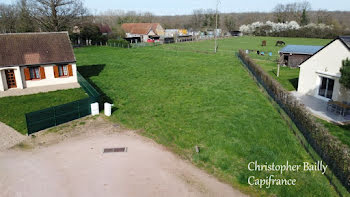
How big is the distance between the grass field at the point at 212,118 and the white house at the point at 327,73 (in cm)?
395

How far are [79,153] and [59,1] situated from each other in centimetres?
3862

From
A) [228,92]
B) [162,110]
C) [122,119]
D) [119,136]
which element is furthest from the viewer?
[228,92]

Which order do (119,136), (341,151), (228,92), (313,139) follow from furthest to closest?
(228,92), (119,136), (313,139), (341,151)

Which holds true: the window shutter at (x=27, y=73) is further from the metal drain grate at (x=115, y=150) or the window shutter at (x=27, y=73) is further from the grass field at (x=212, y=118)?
the metal drain grate at (x=115, y=150)

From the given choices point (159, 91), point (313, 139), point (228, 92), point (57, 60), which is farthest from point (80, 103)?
point (313, 139)

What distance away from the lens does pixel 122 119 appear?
1736cm

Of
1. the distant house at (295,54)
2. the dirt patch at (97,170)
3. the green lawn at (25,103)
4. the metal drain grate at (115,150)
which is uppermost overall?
the distant house at (295,54)

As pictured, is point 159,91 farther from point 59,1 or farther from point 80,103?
point 59,1

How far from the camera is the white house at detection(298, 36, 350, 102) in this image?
1888 cm

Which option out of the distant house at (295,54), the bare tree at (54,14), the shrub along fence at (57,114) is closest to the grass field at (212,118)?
the shrub along fence at (57,114)

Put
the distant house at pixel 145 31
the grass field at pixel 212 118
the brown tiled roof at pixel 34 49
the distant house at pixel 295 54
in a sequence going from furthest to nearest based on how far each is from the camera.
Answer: the distant house at pixel 145 31 < the distant house at pixel 295 54 < the brown tiled roof at pixel 34 49 < the grass field at pixel 212 118

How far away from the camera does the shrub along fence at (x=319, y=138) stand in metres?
9.98

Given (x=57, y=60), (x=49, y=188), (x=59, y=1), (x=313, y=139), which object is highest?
(x=59, y=1)

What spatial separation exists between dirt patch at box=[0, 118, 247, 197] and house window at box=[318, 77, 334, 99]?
14.2m
